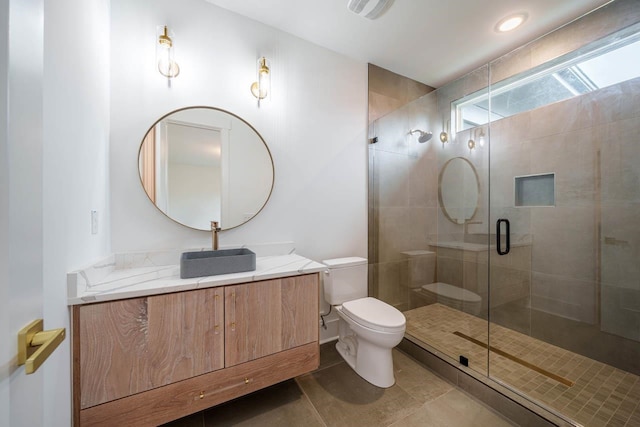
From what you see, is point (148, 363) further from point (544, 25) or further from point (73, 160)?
point (544, 25)

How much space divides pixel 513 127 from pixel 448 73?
3.00 ft

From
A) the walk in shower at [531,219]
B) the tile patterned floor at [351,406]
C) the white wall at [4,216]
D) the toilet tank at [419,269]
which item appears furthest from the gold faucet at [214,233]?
the toilet tank at [419,269]

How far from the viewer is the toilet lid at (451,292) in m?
2.22

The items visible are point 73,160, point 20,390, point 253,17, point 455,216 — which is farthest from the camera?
point 455,216

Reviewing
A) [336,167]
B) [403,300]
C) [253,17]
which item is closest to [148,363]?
[336,167]

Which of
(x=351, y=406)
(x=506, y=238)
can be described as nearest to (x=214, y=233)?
(x=351, y=406)

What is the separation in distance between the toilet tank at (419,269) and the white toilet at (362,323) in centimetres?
65

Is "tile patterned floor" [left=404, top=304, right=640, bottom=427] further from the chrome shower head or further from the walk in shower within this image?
the chrome shower head

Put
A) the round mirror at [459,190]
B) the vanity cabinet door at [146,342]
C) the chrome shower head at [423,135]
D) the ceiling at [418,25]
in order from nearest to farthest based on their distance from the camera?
the vanity cabinet door at [146,342], the ceiling at [418,25], the round mirror at [459,190], the chrome shower head at [423,135]

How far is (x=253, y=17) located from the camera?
181 cm

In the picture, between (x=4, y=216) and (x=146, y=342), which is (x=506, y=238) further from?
(x=4, y=216)

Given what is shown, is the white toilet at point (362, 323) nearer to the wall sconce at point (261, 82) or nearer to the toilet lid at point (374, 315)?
the toilet lid at point (374, 315)

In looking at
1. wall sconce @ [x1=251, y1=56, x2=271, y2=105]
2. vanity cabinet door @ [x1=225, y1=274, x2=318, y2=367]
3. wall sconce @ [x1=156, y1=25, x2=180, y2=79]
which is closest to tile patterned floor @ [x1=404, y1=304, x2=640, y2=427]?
vanity cabinet door @ [x1=225, y1=274, x2=318, y2=367]

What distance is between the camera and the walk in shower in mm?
1619
